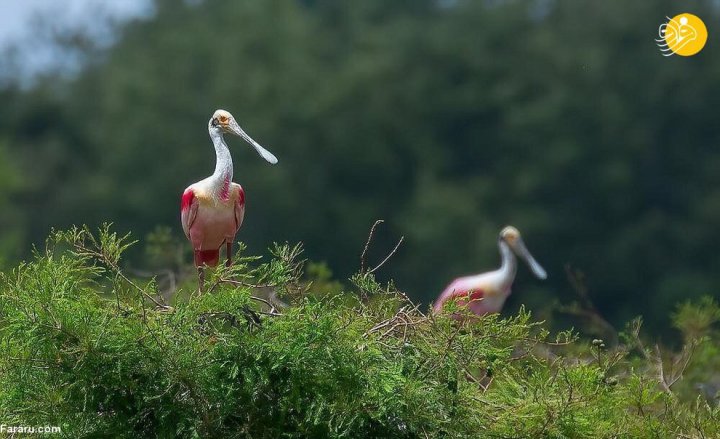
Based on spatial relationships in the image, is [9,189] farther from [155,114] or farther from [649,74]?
[649,74]

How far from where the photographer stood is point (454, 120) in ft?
160

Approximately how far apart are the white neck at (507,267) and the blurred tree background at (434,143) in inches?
852

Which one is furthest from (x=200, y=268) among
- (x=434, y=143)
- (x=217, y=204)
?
(x=434, y=143)

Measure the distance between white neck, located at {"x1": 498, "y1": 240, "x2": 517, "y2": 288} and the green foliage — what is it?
7330 millimetres

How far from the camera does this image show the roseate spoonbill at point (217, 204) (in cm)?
1016

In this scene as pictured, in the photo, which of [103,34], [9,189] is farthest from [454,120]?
[103,34]

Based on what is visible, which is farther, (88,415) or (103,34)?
(103,34)

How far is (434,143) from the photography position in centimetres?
4838

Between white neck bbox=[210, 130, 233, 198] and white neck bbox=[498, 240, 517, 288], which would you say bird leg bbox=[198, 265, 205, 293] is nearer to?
white neck bbox=[210, 130, 233, 198]

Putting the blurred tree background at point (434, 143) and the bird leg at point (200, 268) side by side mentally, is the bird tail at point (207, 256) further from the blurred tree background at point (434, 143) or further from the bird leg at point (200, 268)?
the blurred tree background at point (434, 143)

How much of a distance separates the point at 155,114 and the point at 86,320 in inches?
1674

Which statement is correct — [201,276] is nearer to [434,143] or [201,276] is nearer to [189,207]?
[189,207]

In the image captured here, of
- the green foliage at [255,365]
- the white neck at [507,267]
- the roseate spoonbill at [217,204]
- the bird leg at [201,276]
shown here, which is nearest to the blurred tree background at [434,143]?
the white neck at [507,267]

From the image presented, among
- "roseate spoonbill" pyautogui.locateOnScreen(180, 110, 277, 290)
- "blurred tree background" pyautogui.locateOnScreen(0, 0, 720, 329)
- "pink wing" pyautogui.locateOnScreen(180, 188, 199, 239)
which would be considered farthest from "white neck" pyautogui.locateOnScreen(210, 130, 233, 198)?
"blurred tree background" pyautogui.locateOnScreen(0, 0, 720, 329)
